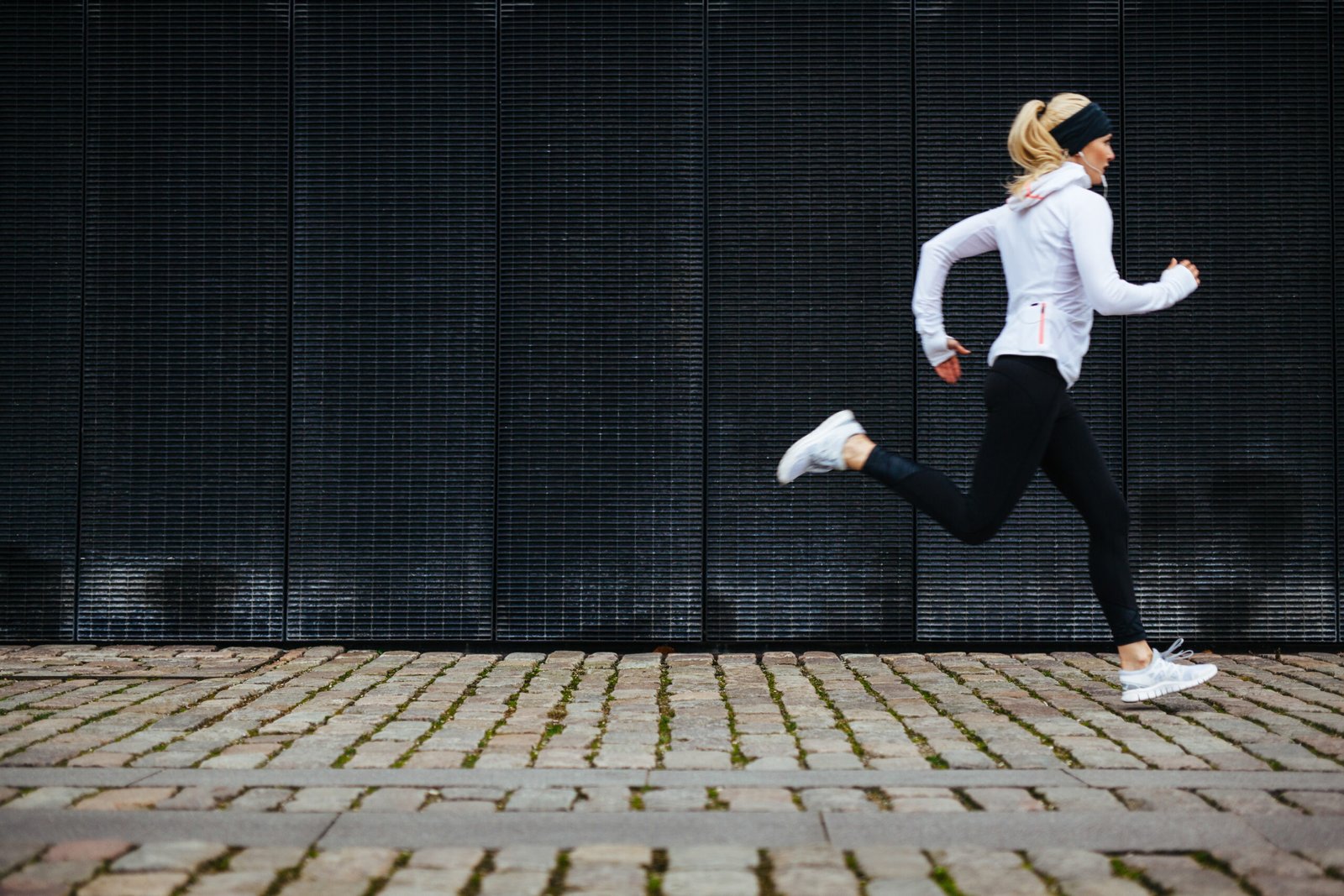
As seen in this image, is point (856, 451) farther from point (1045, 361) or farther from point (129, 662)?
point (129, 662)

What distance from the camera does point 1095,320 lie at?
24.5 feet

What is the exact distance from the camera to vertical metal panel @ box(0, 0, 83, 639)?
7.53m

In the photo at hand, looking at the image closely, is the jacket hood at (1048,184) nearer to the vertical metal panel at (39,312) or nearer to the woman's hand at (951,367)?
the woman's hand at (951,367)

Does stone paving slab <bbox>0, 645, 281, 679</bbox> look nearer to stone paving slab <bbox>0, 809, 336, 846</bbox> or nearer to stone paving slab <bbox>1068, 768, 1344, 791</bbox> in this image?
stone paving slab <bbox>0, 809, 336, 846</bbox>

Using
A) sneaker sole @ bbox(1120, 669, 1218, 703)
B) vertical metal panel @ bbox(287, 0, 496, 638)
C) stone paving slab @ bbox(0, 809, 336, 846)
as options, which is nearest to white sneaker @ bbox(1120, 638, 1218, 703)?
sneaker sole @ bbox(1120, 669, 1218, 703)

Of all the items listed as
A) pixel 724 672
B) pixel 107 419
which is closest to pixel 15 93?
pixel 107 419

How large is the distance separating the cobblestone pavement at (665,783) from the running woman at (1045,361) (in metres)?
0.60

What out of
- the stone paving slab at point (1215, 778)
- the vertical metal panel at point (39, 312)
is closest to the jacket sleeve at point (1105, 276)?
the stone paving slab at point (1215, 778)

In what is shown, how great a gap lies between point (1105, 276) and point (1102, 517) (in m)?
0.91

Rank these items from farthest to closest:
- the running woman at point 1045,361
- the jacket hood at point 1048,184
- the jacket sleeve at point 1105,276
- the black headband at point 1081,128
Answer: the black headband at point 1081,128
the jacket hood at point 1048,184
the running woman at point 1045,361
the jacket sleeve at point 1105,276

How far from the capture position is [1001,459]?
5.32 m

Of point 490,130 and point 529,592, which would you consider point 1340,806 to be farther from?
point 490,130

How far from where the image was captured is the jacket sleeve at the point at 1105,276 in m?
5.16

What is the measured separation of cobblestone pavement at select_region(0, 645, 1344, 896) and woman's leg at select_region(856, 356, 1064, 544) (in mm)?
737
